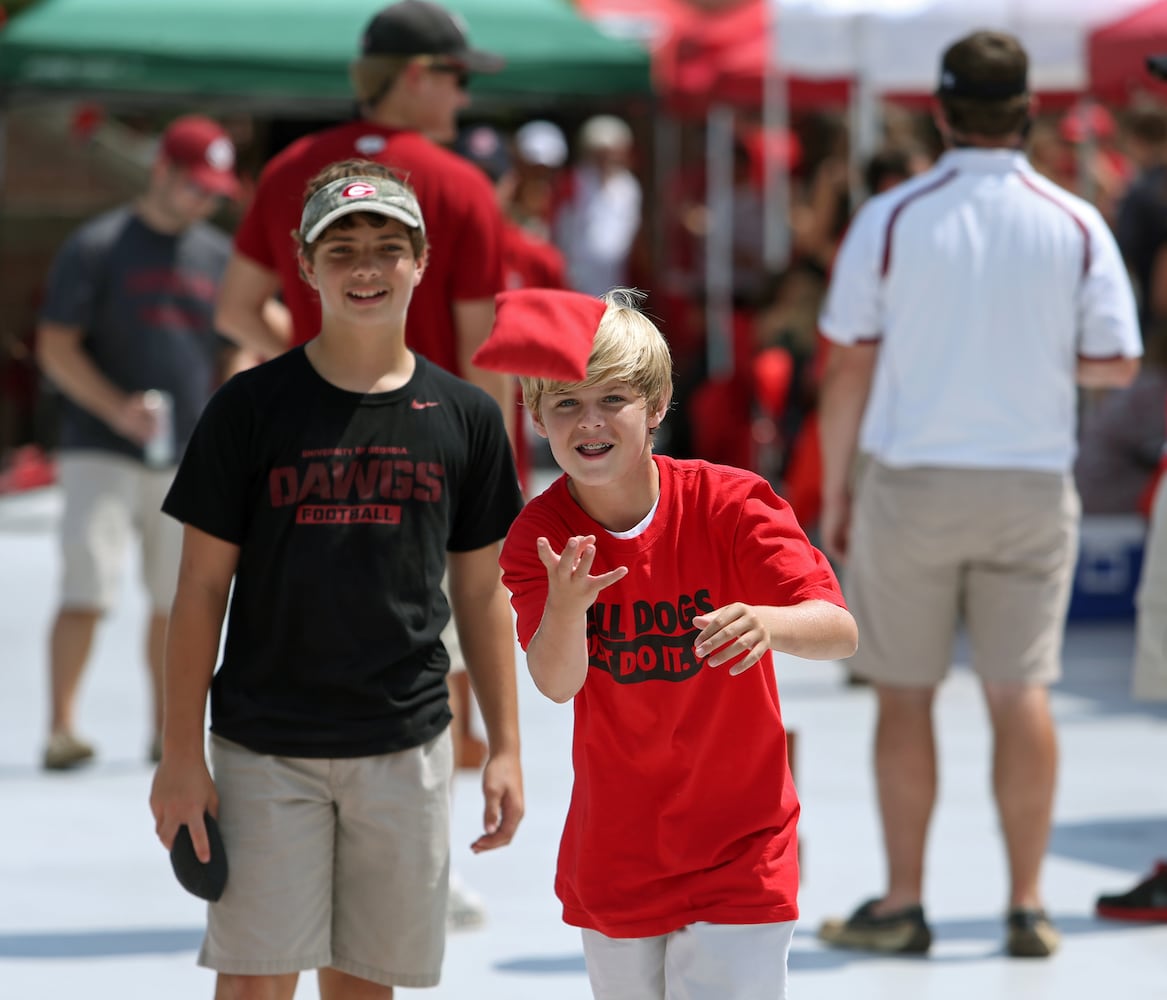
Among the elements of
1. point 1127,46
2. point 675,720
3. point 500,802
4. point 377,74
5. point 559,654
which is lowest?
point 500,802

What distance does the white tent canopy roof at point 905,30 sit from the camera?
11203 millimetres

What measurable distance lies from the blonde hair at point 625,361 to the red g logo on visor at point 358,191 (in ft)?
1.94

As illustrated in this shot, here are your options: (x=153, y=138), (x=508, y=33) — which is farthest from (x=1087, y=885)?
(x=153, y=138)

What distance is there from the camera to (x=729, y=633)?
2631mm

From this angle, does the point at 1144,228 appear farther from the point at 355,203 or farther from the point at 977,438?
the point at 355,203

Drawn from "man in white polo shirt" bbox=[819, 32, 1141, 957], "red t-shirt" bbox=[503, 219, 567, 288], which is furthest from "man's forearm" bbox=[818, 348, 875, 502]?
"red t-shirt" bbox=[503, 219, 567, 288]

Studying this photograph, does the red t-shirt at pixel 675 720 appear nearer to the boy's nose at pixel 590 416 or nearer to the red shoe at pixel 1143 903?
the boy's nose at pixel 590 416

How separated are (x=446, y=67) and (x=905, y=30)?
7092 millimetres

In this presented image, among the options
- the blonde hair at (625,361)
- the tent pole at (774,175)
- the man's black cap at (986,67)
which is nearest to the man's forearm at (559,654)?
the blonde hair at (625,361)

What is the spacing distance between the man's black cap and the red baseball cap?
2.88m

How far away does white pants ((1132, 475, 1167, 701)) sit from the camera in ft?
17.0

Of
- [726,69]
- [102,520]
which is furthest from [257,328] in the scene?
[726,69]

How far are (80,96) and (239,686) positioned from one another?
1026 cm

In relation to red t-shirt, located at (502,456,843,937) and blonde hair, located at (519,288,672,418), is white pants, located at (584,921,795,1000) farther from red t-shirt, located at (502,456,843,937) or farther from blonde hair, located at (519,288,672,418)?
blonde hair, located at (519,288,672,418)
